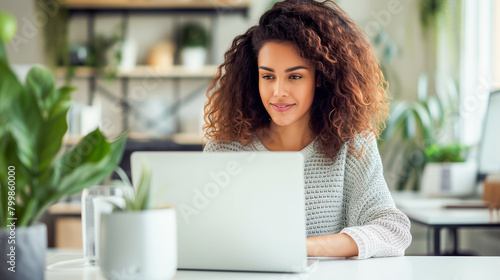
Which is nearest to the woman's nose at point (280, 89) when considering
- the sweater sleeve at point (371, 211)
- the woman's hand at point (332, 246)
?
the sweater sleeve at point (371, 211)

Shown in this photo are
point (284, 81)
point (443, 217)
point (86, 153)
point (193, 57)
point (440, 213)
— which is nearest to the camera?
point (86, 153)

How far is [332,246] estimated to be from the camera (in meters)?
1.21

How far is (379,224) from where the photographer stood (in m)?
1.32

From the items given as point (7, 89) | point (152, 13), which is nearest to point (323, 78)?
point (7, 89)

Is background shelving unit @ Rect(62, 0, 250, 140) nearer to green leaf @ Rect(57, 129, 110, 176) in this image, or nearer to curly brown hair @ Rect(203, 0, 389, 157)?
curly brown hair @ Rect(203, 0, 389, 157)

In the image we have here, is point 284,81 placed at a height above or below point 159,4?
below

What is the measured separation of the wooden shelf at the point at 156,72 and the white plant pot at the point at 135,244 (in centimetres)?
289

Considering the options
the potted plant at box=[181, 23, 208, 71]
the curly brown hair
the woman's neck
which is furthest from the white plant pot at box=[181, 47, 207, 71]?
the woman's neck

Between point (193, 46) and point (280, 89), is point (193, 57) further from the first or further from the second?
point (280, 89)

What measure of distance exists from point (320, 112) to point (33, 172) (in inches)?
41.3

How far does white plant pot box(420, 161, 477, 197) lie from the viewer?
2.62m

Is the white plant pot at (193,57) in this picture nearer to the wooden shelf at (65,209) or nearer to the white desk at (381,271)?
the wooden shelf at (65,209)

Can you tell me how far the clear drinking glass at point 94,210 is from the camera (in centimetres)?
111

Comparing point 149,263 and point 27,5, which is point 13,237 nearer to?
point 149,263
